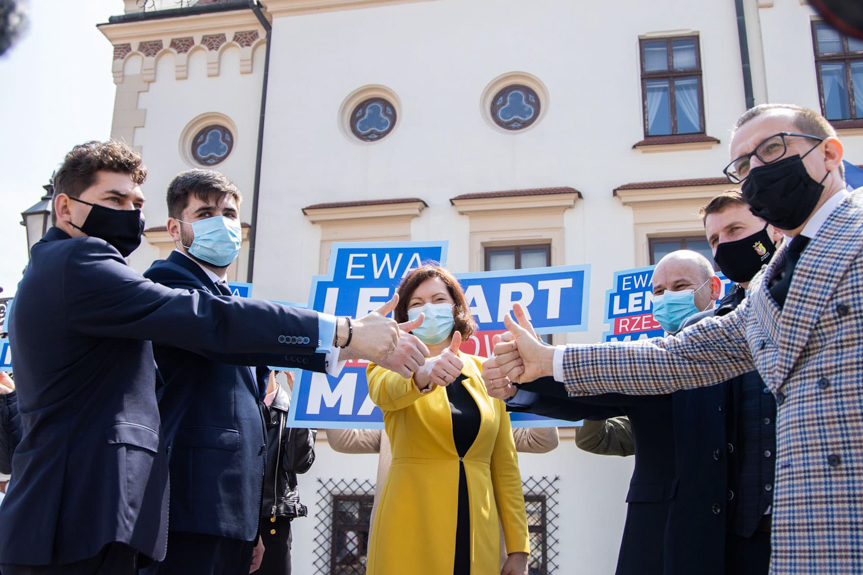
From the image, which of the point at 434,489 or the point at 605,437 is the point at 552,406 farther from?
the point at 605,437

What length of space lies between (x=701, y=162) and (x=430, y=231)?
4.00 meters

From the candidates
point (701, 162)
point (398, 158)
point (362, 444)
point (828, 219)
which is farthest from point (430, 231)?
point (828, 219)

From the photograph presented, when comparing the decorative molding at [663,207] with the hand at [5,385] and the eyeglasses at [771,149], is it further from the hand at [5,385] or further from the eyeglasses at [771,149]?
the eyeglasses at [771,149]

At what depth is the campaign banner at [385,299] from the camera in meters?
5.57

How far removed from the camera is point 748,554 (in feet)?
8.54

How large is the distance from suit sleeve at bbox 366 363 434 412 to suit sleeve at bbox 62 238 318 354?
2.17ft

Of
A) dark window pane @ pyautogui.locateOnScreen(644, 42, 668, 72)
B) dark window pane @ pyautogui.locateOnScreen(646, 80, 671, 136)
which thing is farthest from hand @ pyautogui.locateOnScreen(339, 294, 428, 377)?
dark window pane @ pyautogui.locateOnScreen(644, 42, 668, 72)

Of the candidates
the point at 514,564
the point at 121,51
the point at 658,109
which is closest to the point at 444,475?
the point at 514,564

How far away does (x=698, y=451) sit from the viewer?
2828mm

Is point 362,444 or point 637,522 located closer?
point 637,522

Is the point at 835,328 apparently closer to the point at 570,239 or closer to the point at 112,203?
the point at 112,203

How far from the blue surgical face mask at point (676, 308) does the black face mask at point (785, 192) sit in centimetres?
183

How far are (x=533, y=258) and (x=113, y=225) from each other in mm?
9136

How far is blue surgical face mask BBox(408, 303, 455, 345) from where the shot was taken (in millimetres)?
3799
